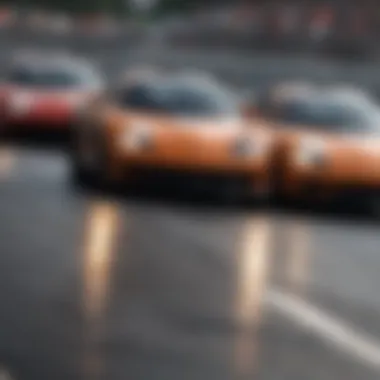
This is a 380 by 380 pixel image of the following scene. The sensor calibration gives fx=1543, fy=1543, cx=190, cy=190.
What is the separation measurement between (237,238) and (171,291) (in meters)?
3.08

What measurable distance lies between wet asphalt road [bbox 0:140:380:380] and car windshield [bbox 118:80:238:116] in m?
1.32

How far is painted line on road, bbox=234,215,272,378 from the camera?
8477 mm

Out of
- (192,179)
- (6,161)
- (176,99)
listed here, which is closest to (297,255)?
(192,179)

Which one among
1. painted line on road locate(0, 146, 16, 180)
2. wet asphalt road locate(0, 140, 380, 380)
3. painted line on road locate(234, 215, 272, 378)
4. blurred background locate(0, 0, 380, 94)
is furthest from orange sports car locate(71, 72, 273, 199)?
blurred background locate(0, 0, 380, 94)

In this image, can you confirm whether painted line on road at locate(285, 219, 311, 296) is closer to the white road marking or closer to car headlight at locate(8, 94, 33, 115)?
the white road marking

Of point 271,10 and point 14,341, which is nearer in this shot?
point 14,341

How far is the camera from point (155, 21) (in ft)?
247

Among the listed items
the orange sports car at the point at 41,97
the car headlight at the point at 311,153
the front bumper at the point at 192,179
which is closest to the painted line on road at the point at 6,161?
the orange sports car at the point at 41,97

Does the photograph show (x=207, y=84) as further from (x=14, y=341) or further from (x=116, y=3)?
(x=116, y=3)

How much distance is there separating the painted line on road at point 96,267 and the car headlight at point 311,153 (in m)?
2.16

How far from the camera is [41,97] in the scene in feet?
75.2

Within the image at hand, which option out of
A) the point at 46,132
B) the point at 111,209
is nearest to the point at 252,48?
the point at 46,132

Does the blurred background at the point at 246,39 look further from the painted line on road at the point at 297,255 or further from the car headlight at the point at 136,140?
the painted line on road at the point at 297,255

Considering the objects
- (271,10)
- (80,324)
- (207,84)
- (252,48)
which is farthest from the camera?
(271,10)
